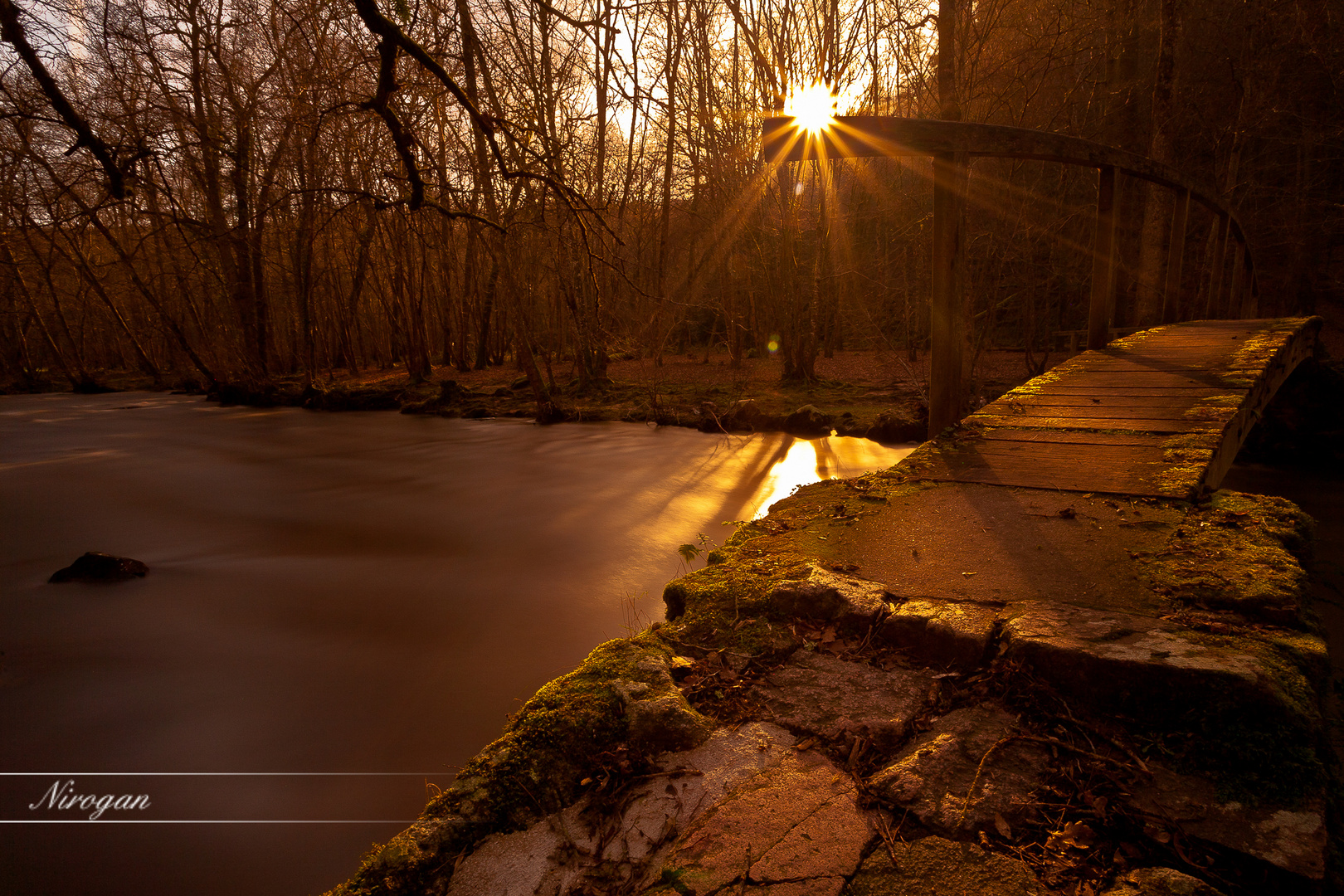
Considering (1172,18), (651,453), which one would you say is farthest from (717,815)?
(1172,18)

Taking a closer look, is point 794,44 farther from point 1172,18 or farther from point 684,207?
point 1172,18

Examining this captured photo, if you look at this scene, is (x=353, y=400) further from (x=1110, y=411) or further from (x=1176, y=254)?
(x=1176, y=254)

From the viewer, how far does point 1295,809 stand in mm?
1274

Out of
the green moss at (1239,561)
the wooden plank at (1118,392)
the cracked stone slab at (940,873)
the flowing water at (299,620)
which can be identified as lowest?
the flowing water at (299,620)

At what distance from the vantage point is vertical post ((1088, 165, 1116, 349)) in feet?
19.6

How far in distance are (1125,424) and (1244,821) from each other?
313cm

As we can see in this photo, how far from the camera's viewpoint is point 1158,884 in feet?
3.80

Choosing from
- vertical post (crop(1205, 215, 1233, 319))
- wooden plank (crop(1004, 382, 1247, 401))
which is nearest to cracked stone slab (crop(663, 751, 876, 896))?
wooden plank (crop(1004, 382, 1247, 401))

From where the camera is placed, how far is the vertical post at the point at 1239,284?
33.8ft

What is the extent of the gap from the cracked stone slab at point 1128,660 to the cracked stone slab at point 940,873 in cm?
58

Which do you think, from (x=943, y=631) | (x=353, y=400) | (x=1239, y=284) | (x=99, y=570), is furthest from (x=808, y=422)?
(x=353, y=400)

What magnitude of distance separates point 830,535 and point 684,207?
47.0 feet

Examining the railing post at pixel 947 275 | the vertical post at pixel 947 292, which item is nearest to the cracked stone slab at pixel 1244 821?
the railing post at pixel 947 275

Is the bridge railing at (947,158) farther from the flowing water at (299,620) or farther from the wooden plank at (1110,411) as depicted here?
the flowing water at (299,620)
